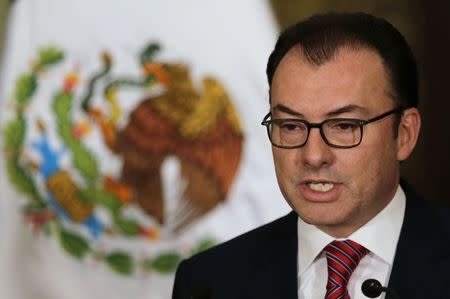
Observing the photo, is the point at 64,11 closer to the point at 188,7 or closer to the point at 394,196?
the point at 188,7

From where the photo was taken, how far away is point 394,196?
6.91 ft

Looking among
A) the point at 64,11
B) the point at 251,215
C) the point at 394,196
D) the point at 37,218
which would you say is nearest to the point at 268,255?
the point at 394,196

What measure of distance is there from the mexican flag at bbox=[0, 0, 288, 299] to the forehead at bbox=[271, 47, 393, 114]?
160 cm

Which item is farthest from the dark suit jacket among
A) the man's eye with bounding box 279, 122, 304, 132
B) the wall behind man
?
the wall behind man

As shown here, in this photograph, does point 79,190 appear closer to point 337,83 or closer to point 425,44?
point 425,44

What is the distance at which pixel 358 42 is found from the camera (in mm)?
1978

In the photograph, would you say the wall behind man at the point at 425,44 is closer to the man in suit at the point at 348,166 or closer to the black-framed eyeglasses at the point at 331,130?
the man in suit at the point at 348,166

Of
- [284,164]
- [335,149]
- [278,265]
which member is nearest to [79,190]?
[278,265]

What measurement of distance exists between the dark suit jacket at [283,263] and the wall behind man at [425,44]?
1603mm

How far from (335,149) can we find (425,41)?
77.6 inches

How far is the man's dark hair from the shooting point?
1.97 meters

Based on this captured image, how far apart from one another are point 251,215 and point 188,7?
0.91 m

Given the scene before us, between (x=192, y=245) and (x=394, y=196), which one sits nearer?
(x=394, y=196)

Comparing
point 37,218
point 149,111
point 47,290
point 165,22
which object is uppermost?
point 165,22
